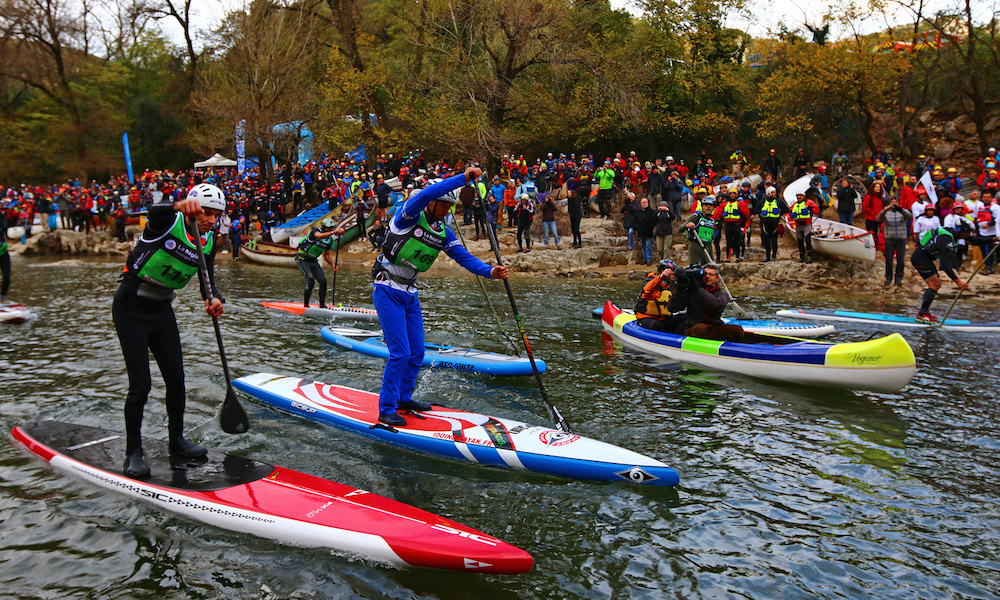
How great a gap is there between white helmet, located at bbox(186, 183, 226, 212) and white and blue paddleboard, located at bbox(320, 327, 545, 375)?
3679mm

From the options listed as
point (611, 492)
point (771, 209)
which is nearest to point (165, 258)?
point (611, 492)

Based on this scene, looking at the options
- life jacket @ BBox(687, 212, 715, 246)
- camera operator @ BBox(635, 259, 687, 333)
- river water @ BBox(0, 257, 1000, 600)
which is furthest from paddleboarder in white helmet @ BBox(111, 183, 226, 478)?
life jacket @ BBox(687, 212, 715, 246)

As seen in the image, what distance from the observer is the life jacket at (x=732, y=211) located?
17.8 m

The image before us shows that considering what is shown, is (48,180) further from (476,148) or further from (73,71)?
(476,148)

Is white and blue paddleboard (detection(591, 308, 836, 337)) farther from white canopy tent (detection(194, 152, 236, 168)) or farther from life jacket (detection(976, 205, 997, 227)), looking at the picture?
white canopy tent (detection(194, 152, 236, 168))

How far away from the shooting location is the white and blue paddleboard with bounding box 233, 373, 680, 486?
5.29 m

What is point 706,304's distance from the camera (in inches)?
373

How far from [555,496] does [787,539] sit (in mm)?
1676

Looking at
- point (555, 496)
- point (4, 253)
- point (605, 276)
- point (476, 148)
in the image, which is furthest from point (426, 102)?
point (555, 496)

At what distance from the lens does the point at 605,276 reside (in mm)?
18938

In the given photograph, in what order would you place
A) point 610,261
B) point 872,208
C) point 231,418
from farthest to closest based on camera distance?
point 610,261, point 872,208, point 231,418

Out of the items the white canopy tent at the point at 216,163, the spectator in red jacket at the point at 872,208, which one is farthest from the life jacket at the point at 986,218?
the white canopy tent at the point at 216,163

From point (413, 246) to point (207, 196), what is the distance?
1858 millimetres

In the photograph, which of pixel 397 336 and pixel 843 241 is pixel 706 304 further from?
pixel 843 241
